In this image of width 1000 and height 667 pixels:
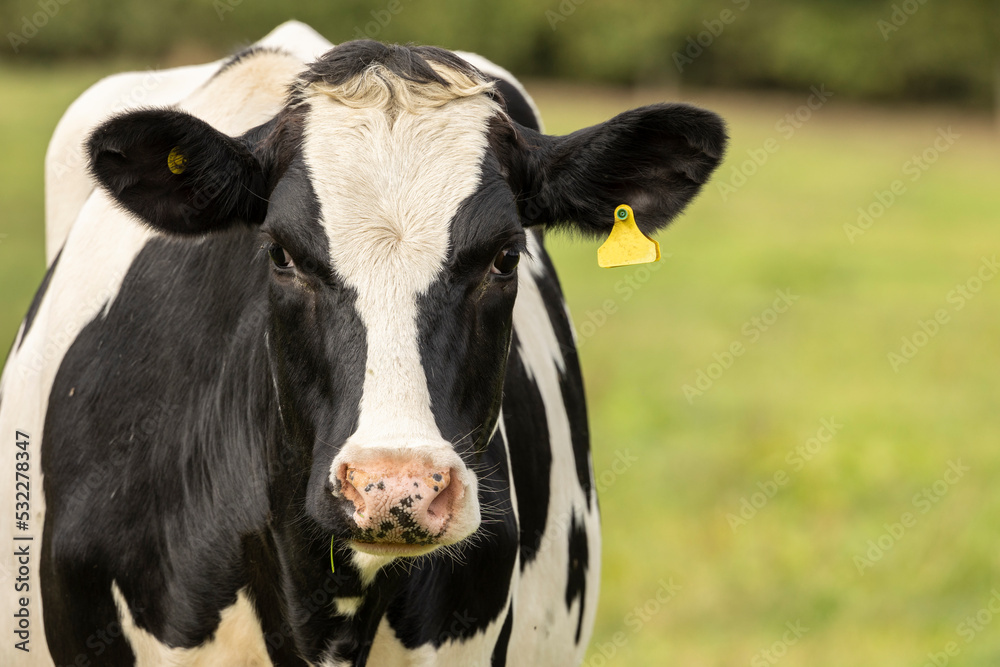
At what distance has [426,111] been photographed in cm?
303

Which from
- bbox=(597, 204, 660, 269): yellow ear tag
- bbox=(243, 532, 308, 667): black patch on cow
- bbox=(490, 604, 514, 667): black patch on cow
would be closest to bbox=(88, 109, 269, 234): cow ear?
bbox=(243, 532, 308, 667): black patch on cow

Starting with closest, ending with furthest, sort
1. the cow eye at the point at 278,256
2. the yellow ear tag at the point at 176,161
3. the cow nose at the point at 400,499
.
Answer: the cow nose at the point at 400,499, the cow eye at the point at 278,256, the yellow ear tag at the point at 176,161

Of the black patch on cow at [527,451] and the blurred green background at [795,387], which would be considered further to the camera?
the blurred green background at [795,387]

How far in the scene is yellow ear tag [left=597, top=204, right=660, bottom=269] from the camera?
11.1 feet

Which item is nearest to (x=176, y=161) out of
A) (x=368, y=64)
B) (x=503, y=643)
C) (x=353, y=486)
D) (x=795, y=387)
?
(x=368, y=64)

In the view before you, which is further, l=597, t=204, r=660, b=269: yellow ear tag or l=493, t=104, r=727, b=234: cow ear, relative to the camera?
l=597, t=204, r=660, b=269: yellow ear tag

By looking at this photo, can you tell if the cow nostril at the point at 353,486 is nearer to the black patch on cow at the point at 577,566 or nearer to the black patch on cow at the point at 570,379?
the black patch on cow at the point at 577,566

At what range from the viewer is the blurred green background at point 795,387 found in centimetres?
688

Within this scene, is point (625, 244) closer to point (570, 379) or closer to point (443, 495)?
point (443, 495)

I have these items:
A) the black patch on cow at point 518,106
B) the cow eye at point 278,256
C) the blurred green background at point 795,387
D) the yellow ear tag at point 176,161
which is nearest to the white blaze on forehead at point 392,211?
the cow eye at point 278,256

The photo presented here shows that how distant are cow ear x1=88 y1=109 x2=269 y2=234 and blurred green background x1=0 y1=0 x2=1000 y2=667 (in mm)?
3836

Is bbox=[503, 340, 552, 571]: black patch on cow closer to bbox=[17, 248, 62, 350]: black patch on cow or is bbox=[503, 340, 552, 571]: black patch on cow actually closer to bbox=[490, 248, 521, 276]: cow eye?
bbox=[490, 248, 521, 276]: cow eye

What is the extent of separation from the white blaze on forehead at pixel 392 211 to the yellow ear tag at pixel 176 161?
327mm

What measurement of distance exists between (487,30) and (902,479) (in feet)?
128
